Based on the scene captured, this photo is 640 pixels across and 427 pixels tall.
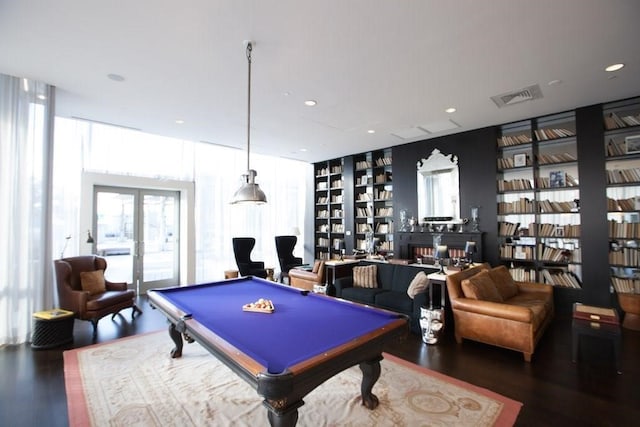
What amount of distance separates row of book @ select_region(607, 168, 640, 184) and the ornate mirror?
2195mm

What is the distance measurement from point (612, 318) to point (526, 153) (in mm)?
3256

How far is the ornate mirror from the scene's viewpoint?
599cm

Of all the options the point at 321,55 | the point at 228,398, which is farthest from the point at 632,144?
the point at 228,398

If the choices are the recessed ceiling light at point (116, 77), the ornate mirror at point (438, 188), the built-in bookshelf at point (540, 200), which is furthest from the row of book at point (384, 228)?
the recessed ceiling light at point (116, 77)

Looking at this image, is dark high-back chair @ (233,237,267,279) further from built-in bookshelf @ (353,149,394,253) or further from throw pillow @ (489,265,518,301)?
throw pillow @ (489,265,518,301)

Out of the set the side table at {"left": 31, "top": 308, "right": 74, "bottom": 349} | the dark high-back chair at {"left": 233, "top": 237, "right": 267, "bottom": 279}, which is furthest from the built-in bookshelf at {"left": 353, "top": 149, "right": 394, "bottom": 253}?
the side table at {"left": 31, "top": 308, "right": 74, "bottom": 349}

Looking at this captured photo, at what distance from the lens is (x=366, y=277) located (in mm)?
4863

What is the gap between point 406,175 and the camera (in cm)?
669

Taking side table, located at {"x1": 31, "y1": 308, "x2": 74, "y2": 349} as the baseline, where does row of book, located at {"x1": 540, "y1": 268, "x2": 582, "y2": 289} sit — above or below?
above

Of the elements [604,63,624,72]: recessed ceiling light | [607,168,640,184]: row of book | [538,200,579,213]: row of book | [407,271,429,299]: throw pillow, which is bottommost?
[407,271,429,299]: throw pillow

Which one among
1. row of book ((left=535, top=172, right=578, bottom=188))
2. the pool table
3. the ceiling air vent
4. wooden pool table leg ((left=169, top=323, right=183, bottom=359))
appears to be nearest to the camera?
the pool table

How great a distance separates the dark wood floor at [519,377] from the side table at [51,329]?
100mm

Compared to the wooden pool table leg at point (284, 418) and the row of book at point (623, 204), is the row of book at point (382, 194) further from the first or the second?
the wooden pool table leg at point (284, 418)

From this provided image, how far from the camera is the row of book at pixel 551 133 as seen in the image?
15.9ft
